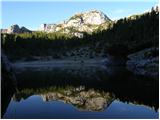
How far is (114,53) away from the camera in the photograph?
Answer: 3204 inches

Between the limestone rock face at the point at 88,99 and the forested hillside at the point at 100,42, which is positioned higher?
the forested hillside at the point at 100,42

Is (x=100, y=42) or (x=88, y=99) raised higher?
(x=100, y=42)

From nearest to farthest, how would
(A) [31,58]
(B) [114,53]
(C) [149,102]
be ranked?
(C) [149,102], (B) [114,53], (A) [31,58]

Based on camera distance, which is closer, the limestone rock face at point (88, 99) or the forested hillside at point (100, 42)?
the limestone rock face at point (88, 99)

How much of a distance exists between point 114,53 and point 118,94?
54.0 m

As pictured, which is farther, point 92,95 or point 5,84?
point 92,95

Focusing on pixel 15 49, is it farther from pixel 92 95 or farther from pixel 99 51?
pixel 92 95

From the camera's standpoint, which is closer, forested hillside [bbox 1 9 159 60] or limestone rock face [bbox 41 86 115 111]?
limestone rock face [bbox 41 86 115 111]

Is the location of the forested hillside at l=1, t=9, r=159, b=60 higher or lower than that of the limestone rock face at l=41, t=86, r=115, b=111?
higher

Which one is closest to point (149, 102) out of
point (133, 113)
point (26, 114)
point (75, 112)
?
point (133, 113)

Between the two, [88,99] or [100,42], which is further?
[100,42]

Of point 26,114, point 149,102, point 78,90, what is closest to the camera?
point 26,114

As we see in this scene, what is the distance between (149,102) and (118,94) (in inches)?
192

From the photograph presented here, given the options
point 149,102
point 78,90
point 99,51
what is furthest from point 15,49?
point 149,102
